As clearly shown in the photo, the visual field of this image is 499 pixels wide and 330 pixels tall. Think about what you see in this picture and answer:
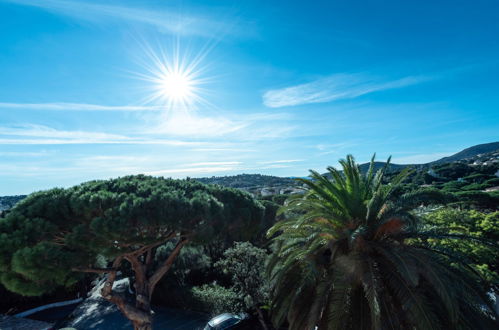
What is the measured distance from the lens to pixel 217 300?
1245 centimetres

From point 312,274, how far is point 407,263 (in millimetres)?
1725

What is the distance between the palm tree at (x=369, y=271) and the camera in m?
4.41

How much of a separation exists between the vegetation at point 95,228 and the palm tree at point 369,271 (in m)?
4.05

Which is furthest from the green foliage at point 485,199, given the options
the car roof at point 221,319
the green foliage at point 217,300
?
the car roof at point 221,319

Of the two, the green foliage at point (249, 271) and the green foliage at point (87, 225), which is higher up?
the green foliage at point (87, 225)

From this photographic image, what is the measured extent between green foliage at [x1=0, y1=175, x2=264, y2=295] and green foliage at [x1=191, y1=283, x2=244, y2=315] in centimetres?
392

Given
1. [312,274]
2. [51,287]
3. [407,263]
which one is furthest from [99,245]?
[407,263]

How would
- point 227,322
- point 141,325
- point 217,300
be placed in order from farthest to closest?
point 217,300, point 227,322, point 141,325

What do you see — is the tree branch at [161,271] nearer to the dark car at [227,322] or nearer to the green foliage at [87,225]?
the green foliage at [87,225]

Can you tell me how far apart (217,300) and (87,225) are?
23.4 ft

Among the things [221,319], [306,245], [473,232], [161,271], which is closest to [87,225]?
[161,271]

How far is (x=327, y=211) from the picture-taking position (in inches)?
215

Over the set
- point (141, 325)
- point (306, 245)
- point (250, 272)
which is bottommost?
point (141, 325)

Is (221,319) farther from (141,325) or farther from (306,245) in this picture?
(306,245)
